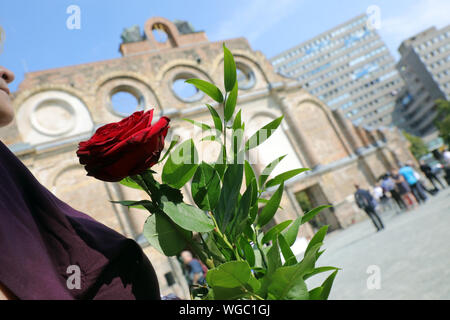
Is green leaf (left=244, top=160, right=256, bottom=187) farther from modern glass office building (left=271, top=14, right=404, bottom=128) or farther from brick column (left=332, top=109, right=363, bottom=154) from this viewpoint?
modern glass office building (left=271, top=14, right=404, bottom=128)

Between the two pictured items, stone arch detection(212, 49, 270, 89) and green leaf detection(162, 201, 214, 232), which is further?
stone arch detection(212, 49, 270, 89)

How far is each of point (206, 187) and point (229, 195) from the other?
3.8 inches

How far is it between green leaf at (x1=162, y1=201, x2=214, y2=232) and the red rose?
0.39ft

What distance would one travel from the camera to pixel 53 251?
80 centimetres

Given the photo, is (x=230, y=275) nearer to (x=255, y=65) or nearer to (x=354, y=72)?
(x=255, y=65)

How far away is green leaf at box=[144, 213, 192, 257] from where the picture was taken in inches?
31.5

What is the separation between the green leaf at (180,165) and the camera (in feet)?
2.74

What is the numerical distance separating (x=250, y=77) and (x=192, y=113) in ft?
14.9

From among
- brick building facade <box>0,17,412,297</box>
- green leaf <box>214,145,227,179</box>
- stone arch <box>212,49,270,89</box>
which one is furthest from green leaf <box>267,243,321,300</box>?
stone arch <box>212,49,270,89</box>

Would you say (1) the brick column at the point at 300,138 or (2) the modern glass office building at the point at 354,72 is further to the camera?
(2) the modern glass office building at the point at 354,72

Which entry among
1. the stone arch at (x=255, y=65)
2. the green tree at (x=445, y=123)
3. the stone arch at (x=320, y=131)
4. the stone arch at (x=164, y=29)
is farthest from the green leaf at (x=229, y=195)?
the green tree at (x=445, y=123)

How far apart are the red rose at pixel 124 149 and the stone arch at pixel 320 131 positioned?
17151 millimetres

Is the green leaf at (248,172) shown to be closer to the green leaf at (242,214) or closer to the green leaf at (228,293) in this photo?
the green leaf at (242,214)

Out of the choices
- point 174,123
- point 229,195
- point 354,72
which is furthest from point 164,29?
point 354,72
